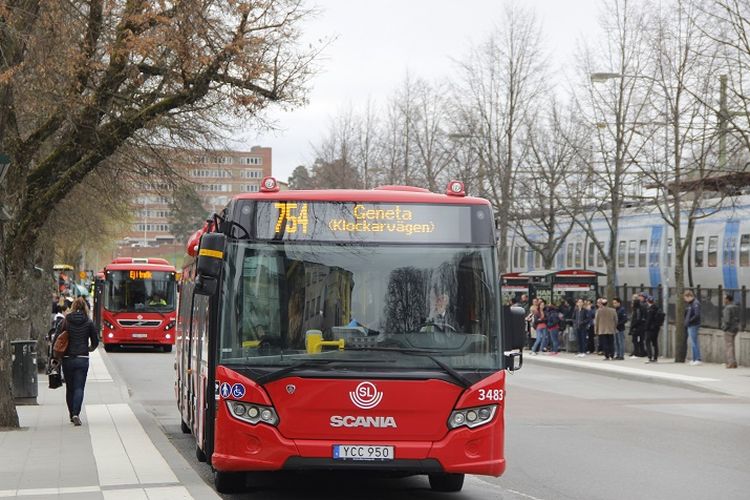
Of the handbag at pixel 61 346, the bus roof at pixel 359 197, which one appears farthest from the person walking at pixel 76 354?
the bus roof at pixel 359 197

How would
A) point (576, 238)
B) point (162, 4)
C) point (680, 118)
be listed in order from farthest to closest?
point (576, 238) → point (680, 118) → point (162, 4)

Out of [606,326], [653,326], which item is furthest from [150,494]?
[606,326]

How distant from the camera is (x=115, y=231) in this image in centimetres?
5919

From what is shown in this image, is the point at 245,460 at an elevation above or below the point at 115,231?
below

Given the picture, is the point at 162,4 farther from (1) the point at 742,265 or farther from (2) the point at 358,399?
(1) the point at 742,265

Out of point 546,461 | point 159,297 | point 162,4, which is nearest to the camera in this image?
point 546,461

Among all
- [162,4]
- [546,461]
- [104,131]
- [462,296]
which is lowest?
[546,461]

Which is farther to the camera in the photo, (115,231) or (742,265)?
(115,231)

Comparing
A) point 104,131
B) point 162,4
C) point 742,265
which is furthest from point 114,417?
point 742,265

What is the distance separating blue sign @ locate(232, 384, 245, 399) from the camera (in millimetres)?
10602

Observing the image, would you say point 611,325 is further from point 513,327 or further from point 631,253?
point 513,327

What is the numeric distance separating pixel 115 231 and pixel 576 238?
67.1 feet

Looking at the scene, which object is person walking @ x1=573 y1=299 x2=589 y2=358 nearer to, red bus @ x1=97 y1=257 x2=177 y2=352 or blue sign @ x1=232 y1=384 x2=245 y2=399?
red bus @ x1=97 y1=257 x2=177 y2=352

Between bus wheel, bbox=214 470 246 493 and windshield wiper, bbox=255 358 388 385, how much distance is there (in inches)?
49.8
